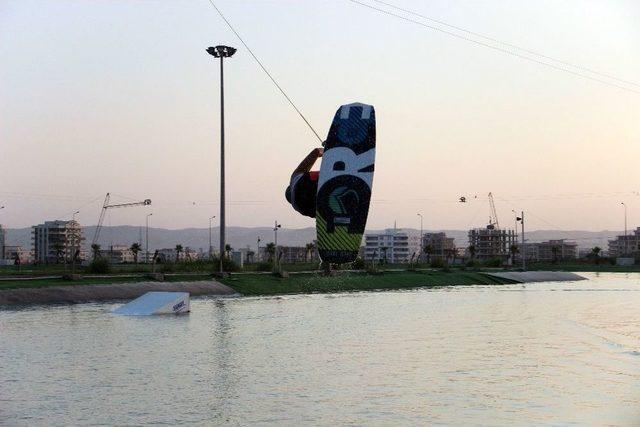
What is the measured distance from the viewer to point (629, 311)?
52906 mm

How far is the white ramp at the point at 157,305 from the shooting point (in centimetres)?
4706

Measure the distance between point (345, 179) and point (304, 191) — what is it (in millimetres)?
2299

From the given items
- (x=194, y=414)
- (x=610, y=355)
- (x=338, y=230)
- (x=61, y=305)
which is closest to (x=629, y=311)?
(x=610, y=355)

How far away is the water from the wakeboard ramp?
662cm

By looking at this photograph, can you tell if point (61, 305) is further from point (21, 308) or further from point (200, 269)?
point (200, 269)

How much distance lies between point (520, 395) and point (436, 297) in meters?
46.5

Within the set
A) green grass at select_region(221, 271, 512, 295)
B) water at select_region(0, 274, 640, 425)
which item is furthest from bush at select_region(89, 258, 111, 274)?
water at select_region(0, 274, 640, 425)

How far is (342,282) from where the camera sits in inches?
3093

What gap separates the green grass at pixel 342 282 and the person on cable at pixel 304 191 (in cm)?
3945

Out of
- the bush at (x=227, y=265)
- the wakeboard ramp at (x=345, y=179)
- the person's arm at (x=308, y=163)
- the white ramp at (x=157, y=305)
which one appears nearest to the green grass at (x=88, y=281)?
the bush at (x=227, y=265)

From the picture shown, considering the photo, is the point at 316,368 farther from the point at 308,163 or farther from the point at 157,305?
the point at 157,305

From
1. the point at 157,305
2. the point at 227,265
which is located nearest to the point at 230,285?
the point at 227,265

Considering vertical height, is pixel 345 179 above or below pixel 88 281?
above

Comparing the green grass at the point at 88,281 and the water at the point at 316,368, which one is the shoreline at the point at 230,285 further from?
the water at the point at 316,368
